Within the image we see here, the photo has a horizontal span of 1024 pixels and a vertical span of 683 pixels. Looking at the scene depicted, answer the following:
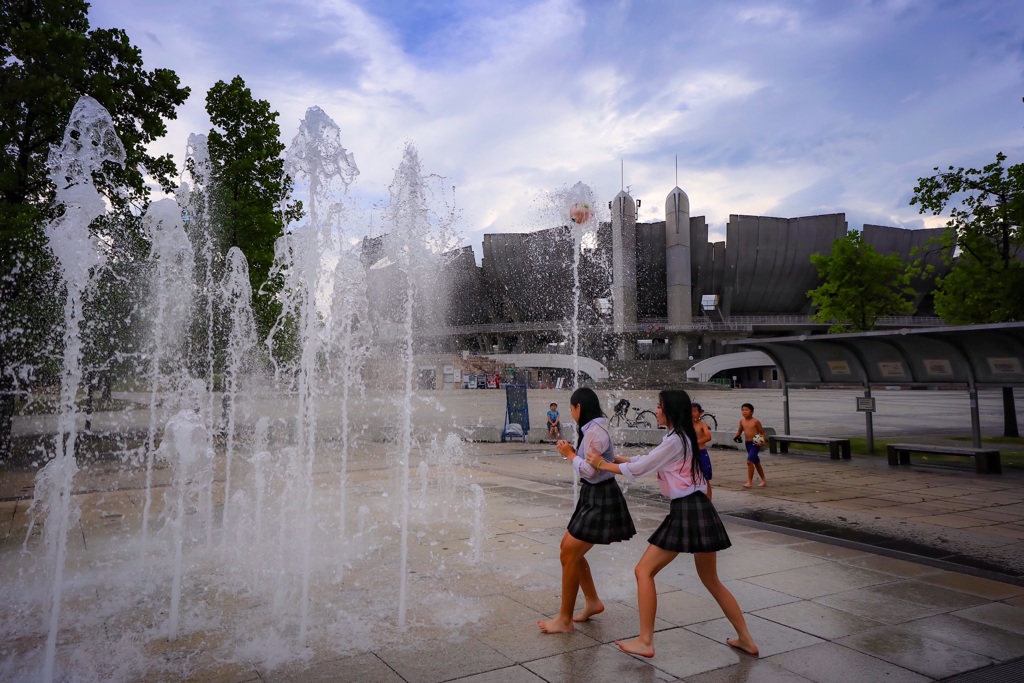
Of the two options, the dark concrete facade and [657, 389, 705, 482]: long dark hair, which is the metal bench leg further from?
the dark concrete facade

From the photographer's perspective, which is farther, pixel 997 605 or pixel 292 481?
pixel 292 481

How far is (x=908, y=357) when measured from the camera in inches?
515

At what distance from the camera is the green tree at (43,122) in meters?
13.3

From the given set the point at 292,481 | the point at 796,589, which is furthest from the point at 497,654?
the point at 292,481

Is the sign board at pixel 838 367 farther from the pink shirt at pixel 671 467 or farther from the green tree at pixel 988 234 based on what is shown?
the pink shirt at pixel 671 467

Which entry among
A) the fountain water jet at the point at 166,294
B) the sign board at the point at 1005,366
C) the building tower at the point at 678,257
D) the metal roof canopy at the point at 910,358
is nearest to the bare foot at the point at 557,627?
the fountain water jet at the point at 166,294

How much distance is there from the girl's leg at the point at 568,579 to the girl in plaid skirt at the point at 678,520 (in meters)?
0.40

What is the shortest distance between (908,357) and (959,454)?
2.25m

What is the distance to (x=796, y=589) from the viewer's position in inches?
206

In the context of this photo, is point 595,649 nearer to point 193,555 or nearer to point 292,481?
point 193,555

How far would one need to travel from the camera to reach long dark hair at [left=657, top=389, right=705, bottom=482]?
3.87 m

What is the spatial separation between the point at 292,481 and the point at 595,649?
28.0 ft

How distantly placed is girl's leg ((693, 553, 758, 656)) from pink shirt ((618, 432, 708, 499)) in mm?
393

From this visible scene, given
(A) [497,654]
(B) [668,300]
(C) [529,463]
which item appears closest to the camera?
(A) [497,654]
